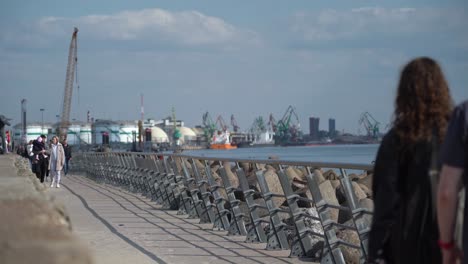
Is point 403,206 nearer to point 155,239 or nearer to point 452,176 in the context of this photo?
point 452,176

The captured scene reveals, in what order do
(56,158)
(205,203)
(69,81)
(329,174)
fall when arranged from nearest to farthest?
(205,203)
(329,174)
(56,158)
(69,81)

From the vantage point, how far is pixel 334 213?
41.5 ft

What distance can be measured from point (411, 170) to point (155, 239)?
860 centimetres

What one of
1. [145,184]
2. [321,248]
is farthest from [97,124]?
[321,248]

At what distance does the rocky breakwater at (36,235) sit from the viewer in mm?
2527

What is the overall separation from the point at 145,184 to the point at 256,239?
433 inches

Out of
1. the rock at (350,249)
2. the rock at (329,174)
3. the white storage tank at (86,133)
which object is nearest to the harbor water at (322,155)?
the rock at (329,174)

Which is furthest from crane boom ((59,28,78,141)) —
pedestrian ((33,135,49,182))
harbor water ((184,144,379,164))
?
pedestrian ((33,135,49,182))

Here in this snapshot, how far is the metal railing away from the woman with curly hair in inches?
121

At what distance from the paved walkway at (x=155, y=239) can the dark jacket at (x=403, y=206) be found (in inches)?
130

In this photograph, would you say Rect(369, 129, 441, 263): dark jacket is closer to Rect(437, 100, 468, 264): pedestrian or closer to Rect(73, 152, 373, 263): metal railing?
Rect(437, 100, 468, 264): pedestrian

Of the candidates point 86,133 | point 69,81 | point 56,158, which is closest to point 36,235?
point 56,158

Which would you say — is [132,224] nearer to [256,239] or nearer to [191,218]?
[191,218]

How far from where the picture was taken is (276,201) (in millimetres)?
13883
